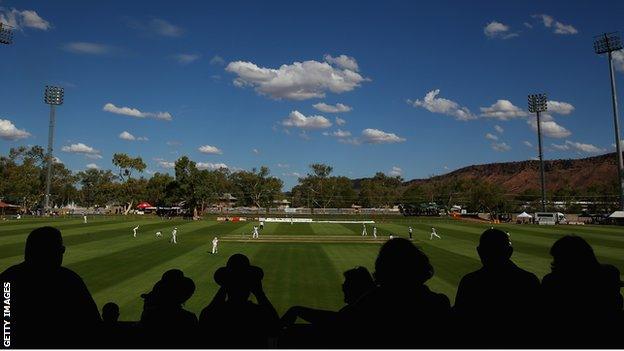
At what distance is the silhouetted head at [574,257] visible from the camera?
11.6 ft

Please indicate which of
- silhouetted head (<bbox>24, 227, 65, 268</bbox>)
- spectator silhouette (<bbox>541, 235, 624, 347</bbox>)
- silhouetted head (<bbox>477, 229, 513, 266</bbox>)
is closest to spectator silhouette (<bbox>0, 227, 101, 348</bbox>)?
silhouetted head (<bbox>24, 227, 65, 268</bbox>)

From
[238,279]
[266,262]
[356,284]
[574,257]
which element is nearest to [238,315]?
[238,279]

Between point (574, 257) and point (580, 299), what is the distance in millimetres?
415

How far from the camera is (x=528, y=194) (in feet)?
539

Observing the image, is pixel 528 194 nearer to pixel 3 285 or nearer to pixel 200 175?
pixel 200 175

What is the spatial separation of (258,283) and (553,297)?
88.7 inches

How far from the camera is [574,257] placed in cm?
358

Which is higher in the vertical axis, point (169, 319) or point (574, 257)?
point (574, 257)

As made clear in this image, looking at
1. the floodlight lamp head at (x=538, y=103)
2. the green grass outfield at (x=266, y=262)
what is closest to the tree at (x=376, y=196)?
the floodlight lamp head at (x=538, y=103)

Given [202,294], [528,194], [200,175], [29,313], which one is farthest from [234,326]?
[528,194]

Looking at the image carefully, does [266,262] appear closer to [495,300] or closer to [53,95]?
[495,300]

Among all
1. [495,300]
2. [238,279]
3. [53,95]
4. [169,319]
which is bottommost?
[169,319]

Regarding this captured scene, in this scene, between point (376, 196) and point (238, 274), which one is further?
point (376, 196)

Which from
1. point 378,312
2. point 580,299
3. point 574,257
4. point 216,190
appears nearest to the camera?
point 378,312
